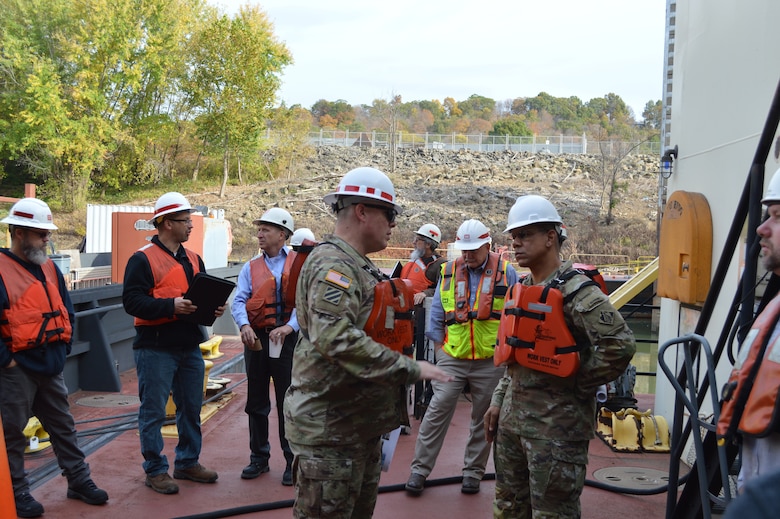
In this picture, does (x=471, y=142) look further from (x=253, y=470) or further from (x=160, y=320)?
(x=160, y=320)

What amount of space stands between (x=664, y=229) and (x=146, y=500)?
4978 mm

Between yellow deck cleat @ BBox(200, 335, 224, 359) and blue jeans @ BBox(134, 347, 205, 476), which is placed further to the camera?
yellow deck cleat @ BBox(200, 335, 224, 359)

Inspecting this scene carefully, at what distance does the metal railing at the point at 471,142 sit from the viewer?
180 feet

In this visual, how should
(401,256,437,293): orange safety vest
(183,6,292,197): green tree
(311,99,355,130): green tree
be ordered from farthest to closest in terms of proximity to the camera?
(311,99,355,130): green tree, (183,6,292,197): green tree, (401,256,437,293): orange safety vest

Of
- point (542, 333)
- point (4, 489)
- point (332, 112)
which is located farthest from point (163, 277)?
point (332, 112)

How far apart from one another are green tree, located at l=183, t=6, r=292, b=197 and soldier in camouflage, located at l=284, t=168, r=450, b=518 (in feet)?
133

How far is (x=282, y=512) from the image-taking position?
16.5 ft

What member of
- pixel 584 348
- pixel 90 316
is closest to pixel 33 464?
pixel 90 316

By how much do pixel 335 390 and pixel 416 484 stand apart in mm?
2732

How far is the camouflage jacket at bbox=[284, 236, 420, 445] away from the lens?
287 centimetres

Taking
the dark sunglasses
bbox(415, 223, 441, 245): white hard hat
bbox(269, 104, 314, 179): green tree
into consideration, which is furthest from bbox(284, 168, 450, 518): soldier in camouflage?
bbox(269, 104, 314, 179): green tree

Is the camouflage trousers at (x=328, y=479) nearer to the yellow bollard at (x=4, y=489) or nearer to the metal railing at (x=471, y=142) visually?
the yellow bollard at (x=4, y=489)

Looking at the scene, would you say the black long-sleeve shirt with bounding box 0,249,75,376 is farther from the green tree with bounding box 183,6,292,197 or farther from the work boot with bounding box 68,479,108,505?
the green tree with bounding box 183,6,292,197

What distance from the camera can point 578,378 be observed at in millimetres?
3377
